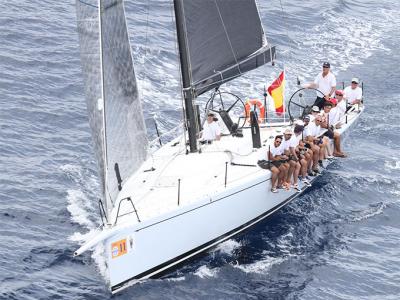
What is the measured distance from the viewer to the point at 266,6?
47031 mm

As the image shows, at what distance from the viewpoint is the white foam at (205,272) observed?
24469mm

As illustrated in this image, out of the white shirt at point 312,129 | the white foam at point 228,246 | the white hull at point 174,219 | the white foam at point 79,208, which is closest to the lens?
the white hull at point 174,219

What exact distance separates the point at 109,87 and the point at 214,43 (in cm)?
519

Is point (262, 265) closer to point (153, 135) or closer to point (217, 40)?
point (217, 40)

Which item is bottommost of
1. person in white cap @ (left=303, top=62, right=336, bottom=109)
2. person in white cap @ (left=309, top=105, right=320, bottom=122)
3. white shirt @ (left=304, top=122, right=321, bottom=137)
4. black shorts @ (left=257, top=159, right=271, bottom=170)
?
black shorts @ (left=257, top=159, right=271, bottom=170)

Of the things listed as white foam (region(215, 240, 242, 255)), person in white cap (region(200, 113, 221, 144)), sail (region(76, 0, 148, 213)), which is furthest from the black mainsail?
white foam (region(215, 240, 242, 255))

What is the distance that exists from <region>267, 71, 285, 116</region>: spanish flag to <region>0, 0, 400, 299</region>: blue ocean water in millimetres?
2694

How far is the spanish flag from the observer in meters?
29.7

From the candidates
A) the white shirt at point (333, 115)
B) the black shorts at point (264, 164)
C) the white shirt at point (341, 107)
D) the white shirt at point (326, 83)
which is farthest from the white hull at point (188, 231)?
the white shirt at point (326, 83)

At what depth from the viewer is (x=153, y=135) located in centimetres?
3334

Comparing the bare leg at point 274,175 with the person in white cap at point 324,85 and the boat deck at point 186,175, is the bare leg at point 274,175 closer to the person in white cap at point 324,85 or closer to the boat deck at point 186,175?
the boat deck at point 186,175

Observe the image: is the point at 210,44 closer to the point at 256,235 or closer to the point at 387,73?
the point at 256,235

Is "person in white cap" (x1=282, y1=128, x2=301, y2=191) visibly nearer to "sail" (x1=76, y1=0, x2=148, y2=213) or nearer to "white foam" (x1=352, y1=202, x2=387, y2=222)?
"white foam" (x1=352, y1=202, x2=387, y2=222)

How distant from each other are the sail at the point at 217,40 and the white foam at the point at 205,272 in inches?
208
